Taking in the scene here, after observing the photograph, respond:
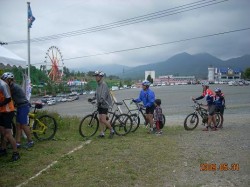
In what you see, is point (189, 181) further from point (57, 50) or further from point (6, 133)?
point (57, 50)

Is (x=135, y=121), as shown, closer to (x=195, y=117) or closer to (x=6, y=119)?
(x=195, y=117)

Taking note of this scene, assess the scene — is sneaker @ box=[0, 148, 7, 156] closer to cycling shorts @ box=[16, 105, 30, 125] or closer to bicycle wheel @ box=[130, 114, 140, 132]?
cycling shorts @ box=[16, 105, 30, 125]

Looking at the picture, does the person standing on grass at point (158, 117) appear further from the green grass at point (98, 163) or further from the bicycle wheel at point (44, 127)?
the bicycle wheel at point (44, 127)

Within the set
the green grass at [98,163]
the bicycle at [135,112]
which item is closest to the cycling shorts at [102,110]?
the green grass at [98,163]

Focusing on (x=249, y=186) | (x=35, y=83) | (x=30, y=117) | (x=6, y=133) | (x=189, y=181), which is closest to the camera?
(x=249, y=186)

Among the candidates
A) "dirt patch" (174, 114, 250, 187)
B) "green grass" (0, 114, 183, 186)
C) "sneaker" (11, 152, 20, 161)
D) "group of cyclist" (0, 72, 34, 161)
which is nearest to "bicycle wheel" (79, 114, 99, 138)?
"green grass" (0, 114, 183, 186)

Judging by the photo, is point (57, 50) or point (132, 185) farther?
point (57, 50)

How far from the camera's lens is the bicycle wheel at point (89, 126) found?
29.3 ft

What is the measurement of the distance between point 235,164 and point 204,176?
3.29 feet

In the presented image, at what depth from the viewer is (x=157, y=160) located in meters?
6.25

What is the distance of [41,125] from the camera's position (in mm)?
8266

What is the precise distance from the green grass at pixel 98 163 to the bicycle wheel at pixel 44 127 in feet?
0.95

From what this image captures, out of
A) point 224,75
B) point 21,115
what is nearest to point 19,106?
point 21,115

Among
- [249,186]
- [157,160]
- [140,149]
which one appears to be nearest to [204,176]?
[249,186]
